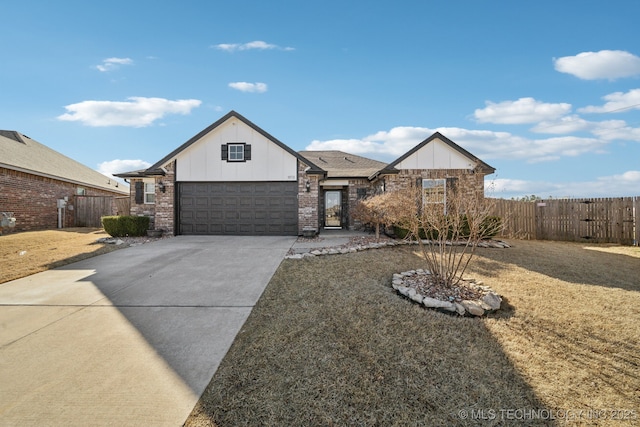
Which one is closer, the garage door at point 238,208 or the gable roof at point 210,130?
the gable roof at point 210,130

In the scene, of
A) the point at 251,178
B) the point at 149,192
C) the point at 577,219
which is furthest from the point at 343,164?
the point at 577,219

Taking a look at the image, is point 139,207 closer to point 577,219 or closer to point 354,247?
point 354,247

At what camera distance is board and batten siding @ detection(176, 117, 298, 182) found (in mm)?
12508

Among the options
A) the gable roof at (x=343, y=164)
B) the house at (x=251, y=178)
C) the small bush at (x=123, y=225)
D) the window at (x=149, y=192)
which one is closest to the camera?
the small bush at (x=123, y=225)

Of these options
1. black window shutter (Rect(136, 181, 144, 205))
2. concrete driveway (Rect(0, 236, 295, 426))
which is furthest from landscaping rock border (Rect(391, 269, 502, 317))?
black window shutter (Rect(136, 181, 144, 205))

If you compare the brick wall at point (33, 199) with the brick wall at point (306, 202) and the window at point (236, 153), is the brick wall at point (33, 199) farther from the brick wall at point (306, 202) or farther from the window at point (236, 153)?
the brick wall at point (306, 202)

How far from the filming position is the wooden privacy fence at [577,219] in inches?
445

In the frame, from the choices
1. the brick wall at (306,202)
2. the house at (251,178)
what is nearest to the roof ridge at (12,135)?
the house at (251,178)

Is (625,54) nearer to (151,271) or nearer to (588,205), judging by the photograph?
(588,205)

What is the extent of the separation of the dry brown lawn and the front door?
32.4ft

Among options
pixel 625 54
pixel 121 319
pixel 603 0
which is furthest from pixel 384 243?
pixel 625 54

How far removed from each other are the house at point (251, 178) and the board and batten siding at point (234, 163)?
0.04 metres

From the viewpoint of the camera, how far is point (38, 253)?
8.73 meters

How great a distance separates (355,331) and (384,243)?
6.05 meters
